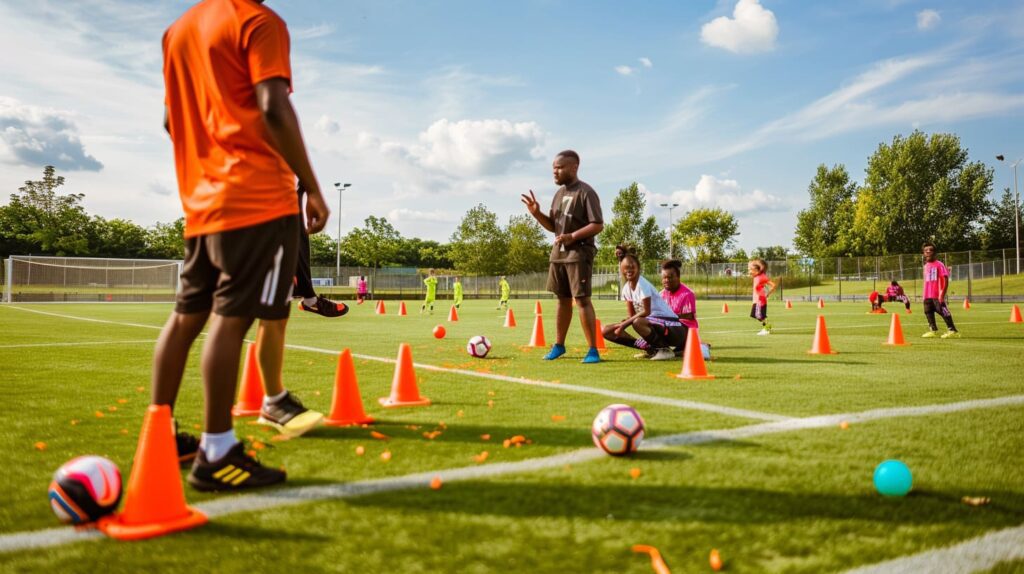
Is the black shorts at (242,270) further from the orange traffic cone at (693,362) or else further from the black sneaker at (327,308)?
the black sneaker at (327,308)

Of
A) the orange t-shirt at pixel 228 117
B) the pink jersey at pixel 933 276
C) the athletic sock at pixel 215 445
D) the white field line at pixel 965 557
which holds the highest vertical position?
the orange t-shirt at pixel 228 117

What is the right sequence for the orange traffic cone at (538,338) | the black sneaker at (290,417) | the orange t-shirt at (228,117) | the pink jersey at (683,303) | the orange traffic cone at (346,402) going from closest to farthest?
1. the orange t-shirt at (228,117)
2. the black sneaker at (290,417)
3. the orange traffic cone at (346,402)
4. the pink jersey at (683,303)
5. the orange traffic cone at (538,338)

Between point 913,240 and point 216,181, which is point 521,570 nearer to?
point 216,181

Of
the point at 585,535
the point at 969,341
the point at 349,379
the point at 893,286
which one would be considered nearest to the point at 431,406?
the point at 349,379

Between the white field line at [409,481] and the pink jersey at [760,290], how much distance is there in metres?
11.1

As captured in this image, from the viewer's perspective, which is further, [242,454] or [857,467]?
[857,467]

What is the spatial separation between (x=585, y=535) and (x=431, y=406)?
9.37 feet

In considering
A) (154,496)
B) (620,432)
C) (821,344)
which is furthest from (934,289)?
(154,496)

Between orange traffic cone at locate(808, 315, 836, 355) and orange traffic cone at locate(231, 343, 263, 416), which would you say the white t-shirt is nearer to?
orange traffic cone at locate(808, 315, 836, 355)

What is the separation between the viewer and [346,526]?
2.40 metres

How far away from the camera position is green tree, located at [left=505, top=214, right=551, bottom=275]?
286 feet

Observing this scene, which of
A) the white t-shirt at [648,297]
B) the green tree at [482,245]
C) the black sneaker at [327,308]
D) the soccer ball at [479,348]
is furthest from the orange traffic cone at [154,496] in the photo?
the green tree at [482,245]

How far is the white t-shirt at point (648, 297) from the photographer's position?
334 inches

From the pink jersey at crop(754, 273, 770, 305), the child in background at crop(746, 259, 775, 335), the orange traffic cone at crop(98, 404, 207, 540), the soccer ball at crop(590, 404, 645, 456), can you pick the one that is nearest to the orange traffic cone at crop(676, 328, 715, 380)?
the soccer ball at crop(590, 404, 645, 456)
